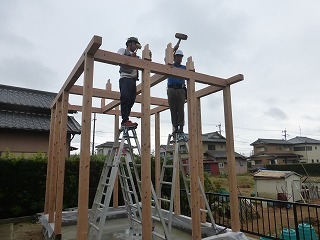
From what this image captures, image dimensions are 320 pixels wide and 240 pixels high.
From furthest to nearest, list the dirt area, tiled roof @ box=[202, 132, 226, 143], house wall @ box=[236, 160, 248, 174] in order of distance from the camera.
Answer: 1. tiled roof @ box=[202, 132, 226, 143]
2. house wall @ box=[236, 160, 248, 174]
3. the dirt area

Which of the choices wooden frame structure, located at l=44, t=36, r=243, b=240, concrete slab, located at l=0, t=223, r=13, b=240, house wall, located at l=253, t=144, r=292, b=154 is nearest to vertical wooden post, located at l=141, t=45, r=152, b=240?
wooden frame structure, located at l=44, t=36, r=243, b=240

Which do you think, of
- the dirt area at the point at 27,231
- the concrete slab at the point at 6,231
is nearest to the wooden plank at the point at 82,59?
the dirt area at the point at 27,231

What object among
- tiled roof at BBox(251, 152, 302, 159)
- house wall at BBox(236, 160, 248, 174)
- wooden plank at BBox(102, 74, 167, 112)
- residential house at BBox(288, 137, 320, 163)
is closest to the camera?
wooden plank at BBox(102, 74, 167, 112)

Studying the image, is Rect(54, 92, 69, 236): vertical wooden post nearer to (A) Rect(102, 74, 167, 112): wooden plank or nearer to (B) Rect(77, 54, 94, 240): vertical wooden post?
(A) Rect(102, 74, 167, 112): wooden plank

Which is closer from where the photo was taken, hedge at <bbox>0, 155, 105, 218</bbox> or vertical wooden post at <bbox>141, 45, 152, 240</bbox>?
vertical wooden post at <bbox>141, 45, 152, 240</bbox>

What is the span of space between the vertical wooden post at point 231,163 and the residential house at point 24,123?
6.35 meters

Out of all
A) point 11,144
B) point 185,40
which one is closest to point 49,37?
point 11,144

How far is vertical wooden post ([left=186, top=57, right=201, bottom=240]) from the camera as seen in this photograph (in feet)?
9.96

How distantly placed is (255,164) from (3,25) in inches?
1499

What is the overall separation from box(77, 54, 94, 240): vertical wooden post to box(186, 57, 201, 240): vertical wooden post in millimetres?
1431

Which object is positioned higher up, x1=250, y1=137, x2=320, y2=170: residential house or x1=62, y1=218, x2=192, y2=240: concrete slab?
x1=250, y1=137, x2=320, y2=170: residential house

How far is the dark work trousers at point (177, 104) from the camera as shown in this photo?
13.1ft

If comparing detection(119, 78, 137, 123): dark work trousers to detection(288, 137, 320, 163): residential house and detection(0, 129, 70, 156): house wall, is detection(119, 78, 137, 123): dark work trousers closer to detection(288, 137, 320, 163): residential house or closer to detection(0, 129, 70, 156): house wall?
detection(0, 129, 70, 156): house wall

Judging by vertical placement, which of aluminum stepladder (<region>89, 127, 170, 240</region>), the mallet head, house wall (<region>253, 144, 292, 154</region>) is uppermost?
the mallet head
